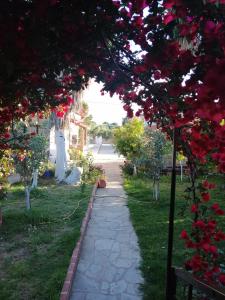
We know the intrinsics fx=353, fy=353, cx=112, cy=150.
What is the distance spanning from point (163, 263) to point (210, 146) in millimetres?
3979

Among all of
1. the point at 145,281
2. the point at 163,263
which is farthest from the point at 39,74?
the point at 163,263

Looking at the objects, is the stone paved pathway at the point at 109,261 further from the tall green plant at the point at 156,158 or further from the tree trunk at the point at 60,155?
the tree trunk at the point at 60,155

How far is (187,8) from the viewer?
1.60m

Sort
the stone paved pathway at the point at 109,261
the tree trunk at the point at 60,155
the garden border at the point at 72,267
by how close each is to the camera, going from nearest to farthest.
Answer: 1. the garden border at the point at 72,267
2. the stone paved pathway at the point at 109,261
3. the tree trunk at the point at 60,155

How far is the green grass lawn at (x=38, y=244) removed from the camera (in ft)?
15.5

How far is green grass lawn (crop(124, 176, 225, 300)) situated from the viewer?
4934 mm

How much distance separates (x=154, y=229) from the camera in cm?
757

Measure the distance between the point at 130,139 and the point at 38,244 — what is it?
1090cm

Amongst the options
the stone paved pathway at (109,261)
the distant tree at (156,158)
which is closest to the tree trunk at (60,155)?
the distant tree at (156,158)

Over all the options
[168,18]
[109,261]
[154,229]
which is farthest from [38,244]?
[168,18]

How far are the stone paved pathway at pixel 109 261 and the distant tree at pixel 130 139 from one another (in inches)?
287

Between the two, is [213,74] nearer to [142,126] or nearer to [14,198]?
[14,198]

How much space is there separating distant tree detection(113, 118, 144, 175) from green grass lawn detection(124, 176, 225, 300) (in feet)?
9.99

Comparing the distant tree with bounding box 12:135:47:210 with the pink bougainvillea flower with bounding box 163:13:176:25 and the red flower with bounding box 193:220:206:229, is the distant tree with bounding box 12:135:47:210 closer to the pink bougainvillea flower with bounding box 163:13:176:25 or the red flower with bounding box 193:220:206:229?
the red flower with bounding box 193:220:206:229
